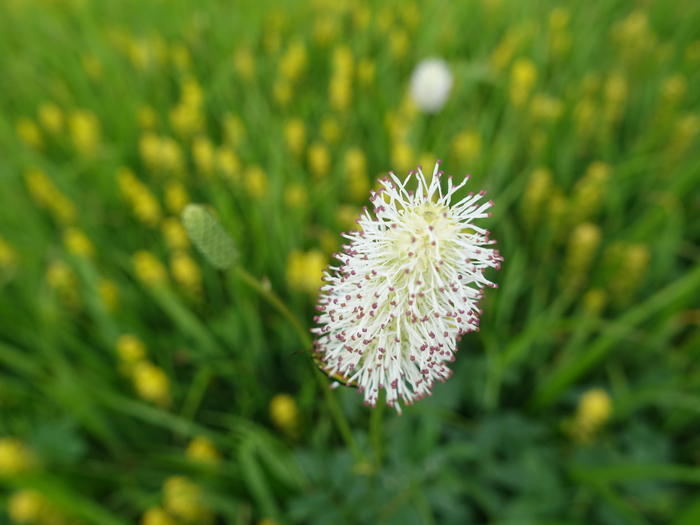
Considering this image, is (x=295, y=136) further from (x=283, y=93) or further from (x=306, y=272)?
(x=306, y=272)

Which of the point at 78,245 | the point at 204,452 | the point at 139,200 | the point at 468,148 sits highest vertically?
the point at 468,148

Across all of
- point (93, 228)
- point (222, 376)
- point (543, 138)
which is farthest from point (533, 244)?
point (93, 228)

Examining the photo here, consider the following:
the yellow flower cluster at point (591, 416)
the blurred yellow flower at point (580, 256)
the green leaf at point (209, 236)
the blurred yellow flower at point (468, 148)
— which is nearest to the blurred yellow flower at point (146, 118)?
the blurred yellow flower at point (468, 148)

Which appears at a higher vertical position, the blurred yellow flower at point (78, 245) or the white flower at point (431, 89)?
the white flower at point (431, 89)

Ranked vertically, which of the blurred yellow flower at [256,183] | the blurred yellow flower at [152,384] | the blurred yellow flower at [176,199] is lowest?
the blurred yellow flower at [152,384]

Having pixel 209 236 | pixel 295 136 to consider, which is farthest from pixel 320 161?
pixel 209 236

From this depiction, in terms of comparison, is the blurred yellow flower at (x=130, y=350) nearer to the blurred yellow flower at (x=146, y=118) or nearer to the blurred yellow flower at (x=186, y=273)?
the blurred yellow flower at (x=186, y=273)
